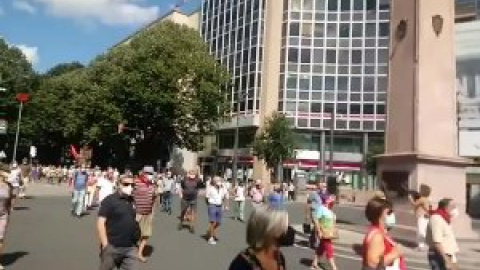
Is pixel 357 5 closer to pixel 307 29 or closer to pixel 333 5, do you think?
pixel 333 5

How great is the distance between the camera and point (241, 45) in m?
73.5

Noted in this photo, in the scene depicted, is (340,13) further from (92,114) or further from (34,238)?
(34,238)

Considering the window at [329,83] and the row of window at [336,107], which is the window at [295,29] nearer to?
the window at [329,83]

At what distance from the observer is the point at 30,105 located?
77062 mm

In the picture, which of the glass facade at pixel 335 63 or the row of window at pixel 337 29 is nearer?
the glass facade at pixel 335 63

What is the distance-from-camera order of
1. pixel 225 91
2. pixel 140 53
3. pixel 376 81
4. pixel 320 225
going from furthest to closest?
pixel 376 81 → pixel 225 91 → pixel 140 53 → pixel 320 225

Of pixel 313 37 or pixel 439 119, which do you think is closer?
pixel 439 119

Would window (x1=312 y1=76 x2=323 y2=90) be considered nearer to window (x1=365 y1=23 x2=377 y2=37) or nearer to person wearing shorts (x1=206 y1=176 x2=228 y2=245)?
window (x1=365 y1=23 x2=377 y2=37)

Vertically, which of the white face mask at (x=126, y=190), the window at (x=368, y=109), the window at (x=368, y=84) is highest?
the window at (x=368, y=84)

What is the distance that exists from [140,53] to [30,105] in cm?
2559

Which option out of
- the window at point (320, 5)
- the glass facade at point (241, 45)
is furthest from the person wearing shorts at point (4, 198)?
the window at point (320, 5)

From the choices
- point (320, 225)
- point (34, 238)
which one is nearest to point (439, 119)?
point (320, 225)

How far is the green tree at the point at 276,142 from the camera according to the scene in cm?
5839

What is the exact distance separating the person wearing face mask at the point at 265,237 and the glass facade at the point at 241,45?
64892mm
